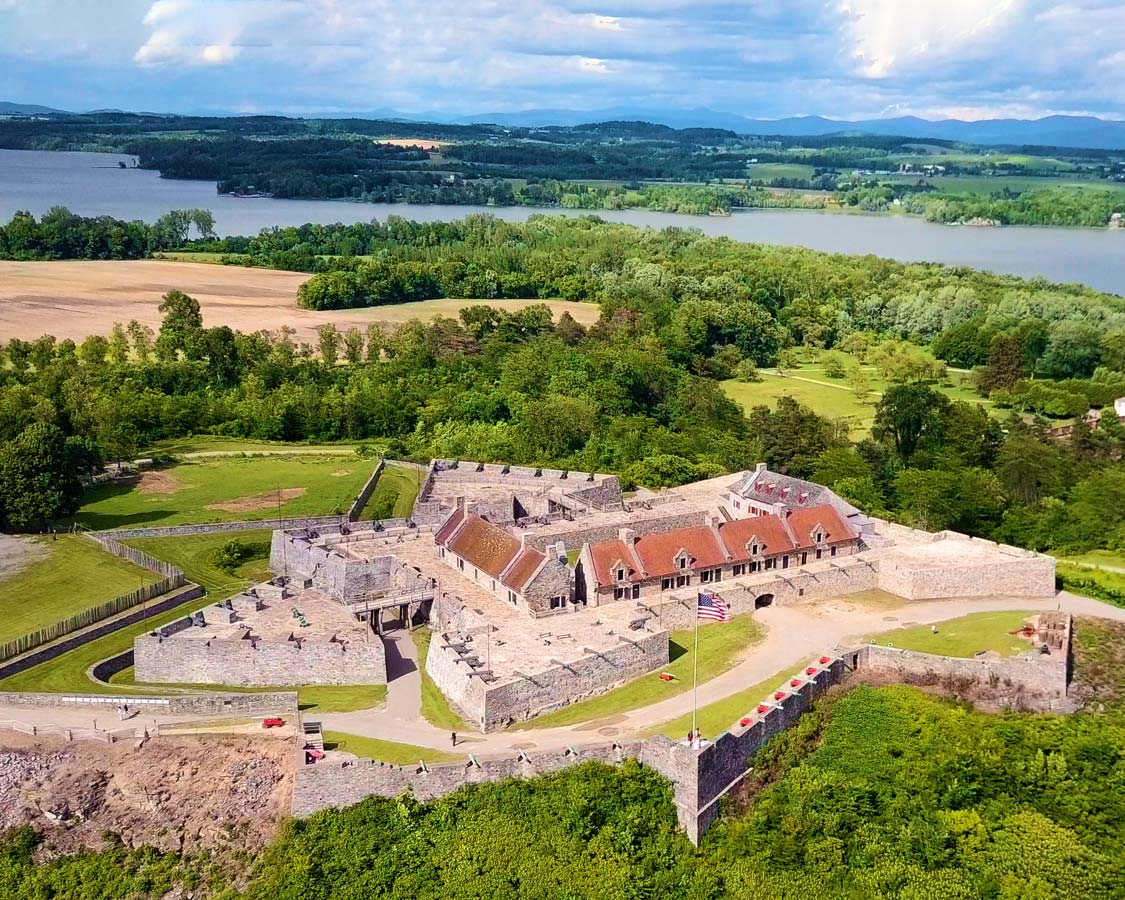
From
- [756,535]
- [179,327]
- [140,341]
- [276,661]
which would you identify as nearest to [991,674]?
[756,535]

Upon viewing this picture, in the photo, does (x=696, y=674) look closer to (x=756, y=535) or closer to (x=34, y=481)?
(x=756, y=535)

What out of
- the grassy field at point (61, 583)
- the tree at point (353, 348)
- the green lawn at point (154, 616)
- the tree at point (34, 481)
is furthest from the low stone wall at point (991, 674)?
the tree at point (353, 348)

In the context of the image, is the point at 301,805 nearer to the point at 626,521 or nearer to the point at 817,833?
the point at 817,833

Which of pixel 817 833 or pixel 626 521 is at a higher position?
pixel 626 521

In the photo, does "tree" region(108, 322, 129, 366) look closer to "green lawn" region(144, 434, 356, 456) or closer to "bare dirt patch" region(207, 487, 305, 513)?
"green lawn" region(144, 434, 356, 456)

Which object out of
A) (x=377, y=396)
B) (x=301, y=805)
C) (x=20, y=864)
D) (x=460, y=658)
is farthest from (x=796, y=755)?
(x=377, y=396)

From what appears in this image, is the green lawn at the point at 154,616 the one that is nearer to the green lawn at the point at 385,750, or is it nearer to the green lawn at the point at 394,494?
the green lawn at the point at 394,494
